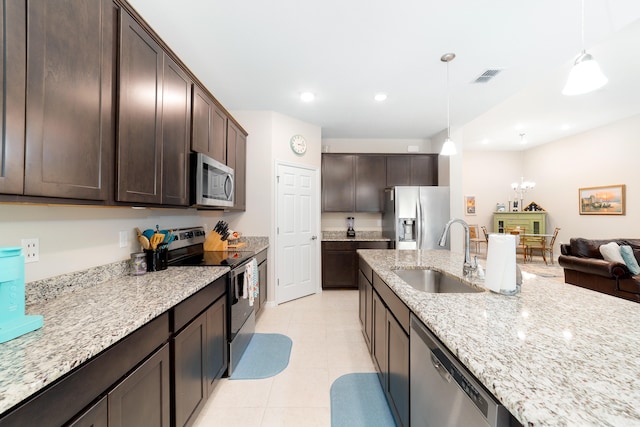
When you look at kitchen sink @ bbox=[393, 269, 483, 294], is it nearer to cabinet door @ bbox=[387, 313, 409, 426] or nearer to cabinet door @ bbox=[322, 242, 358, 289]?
cabinet door @ bbox=[387, 313, 409, 426]

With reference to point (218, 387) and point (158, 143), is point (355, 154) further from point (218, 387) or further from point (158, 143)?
point (218, 387)

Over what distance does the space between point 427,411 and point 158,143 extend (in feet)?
6.79

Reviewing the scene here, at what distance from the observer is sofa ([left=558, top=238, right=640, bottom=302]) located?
3.18 meters

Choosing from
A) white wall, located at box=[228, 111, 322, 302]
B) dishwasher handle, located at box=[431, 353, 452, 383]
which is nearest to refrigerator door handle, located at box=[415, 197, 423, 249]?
white wall, located at box=[228, 111, 322, 302]

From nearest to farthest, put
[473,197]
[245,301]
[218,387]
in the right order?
[218,387] → [245,301] → [473,197]

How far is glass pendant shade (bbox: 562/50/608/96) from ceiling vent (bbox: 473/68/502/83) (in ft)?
4.20

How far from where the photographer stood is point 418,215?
162 inches

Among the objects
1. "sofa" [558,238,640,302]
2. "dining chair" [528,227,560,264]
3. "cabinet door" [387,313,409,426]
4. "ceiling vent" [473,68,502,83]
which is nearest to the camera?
"cabinet door" [387,313,409,426]

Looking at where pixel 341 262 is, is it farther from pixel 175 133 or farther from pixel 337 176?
pixel 175 133

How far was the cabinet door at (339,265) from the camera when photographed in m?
4.26

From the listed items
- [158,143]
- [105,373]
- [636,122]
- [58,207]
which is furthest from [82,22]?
[636,122]

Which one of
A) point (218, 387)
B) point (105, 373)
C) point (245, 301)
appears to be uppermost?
point (105, 373)

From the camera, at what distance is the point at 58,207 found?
1363mm

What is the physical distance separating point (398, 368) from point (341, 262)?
2867 mm
